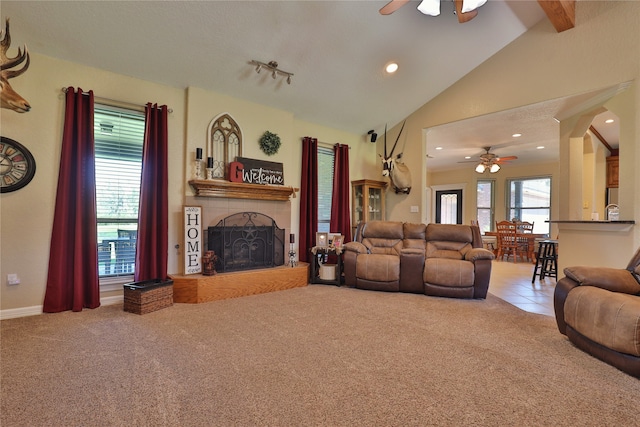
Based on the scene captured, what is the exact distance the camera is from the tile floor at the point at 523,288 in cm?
360

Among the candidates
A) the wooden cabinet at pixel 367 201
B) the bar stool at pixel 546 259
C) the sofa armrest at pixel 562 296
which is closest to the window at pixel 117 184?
the wooden cabinet at pixel 367 201

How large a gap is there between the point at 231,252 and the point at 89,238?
155cm

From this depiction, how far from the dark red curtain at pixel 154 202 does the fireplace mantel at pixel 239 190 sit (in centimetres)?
40

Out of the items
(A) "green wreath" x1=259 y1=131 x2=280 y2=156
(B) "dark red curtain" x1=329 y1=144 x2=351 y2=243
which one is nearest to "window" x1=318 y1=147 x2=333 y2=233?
(B) "dark red curtain" x1=329 y1=144 x2=351 y2=243

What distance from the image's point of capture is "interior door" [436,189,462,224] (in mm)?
9258

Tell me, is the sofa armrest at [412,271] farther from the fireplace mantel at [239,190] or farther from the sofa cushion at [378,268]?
the fireplace mantel at [239,190]

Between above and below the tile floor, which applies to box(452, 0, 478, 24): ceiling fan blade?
above

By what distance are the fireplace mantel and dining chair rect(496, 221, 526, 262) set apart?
538 cm

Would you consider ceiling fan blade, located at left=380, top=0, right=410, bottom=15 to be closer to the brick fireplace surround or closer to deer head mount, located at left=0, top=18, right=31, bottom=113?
the brick fireplace surround

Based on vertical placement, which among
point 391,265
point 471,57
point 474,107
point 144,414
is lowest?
point 144,414

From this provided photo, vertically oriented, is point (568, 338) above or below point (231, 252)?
below

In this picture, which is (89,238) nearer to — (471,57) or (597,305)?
(597,305)

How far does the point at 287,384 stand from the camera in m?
1.82

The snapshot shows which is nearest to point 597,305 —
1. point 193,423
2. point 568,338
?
point 568,338
